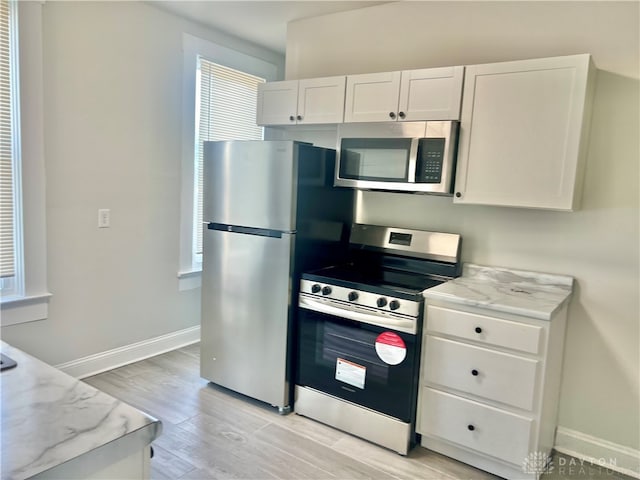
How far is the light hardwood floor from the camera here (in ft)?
7.35

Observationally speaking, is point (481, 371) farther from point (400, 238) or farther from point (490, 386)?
point (400, 238)

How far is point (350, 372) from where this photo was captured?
2.54m

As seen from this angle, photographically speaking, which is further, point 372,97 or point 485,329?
point 372,97

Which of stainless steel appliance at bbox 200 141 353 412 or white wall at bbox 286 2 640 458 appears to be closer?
white wall at bbox 286 2 640 458

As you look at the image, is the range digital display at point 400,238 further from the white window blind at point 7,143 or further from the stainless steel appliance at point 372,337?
the white window blind at point 7,143

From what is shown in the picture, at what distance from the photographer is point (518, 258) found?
261 centimetres

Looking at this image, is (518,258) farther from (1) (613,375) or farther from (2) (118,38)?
(2) (118,38)

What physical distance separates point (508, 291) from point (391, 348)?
68cm

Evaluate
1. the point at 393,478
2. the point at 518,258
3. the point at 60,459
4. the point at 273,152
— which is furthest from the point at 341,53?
the point at 60,459

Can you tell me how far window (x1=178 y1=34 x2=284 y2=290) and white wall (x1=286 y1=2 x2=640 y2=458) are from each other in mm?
1577

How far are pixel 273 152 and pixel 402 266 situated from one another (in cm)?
105

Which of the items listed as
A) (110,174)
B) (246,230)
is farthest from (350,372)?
(110,174)

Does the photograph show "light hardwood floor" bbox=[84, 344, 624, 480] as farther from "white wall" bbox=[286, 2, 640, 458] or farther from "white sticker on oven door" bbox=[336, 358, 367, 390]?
"white wall" bbox=[286, 2, 640, 458]

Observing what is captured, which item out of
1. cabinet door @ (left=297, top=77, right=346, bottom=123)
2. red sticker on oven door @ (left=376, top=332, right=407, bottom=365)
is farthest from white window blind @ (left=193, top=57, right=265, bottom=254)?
red sticker on oven door @ (left=376, top=332, right=407, bottom=365)
